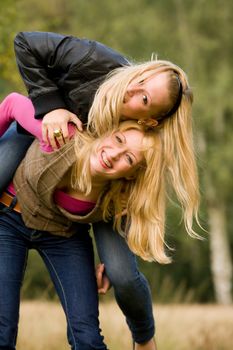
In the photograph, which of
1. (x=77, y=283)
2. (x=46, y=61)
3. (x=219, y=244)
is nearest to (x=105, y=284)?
(x=77, y=283)

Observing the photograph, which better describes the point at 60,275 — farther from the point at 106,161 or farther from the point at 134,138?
the point at 134,138

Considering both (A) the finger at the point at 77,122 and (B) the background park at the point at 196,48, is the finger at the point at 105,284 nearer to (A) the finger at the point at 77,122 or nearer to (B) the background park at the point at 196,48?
(A) the finger at the point at 77,122

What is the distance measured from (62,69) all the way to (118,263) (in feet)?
3.29

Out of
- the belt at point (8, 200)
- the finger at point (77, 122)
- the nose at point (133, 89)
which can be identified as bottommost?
the belt at point (8, 200)

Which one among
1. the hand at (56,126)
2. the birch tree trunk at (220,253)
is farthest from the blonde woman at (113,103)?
the birch tree trunk at (220,253)

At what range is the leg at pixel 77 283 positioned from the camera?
4.20m

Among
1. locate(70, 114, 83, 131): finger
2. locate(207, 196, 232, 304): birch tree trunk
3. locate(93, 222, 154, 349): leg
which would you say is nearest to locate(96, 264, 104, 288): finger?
locate(93, 222, 154, 349): leg

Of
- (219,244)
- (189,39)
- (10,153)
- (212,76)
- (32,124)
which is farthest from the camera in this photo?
(219,244)

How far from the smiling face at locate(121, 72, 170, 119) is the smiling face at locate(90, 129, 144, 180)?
118mm

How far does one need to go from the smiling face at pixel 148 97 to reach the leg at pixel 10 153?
2.08 feet

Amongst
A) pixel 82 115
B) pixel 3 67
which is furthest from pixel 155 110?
pixel 3 67

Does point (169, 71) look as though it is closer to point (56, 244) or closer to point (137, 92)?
point (137, 92)

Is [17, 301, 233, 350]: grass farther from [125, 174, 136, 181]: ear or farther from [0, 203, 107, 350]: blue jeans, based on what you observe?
[125, 174, 136, 181]: ear

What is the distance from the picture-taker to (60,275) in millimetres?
4340
